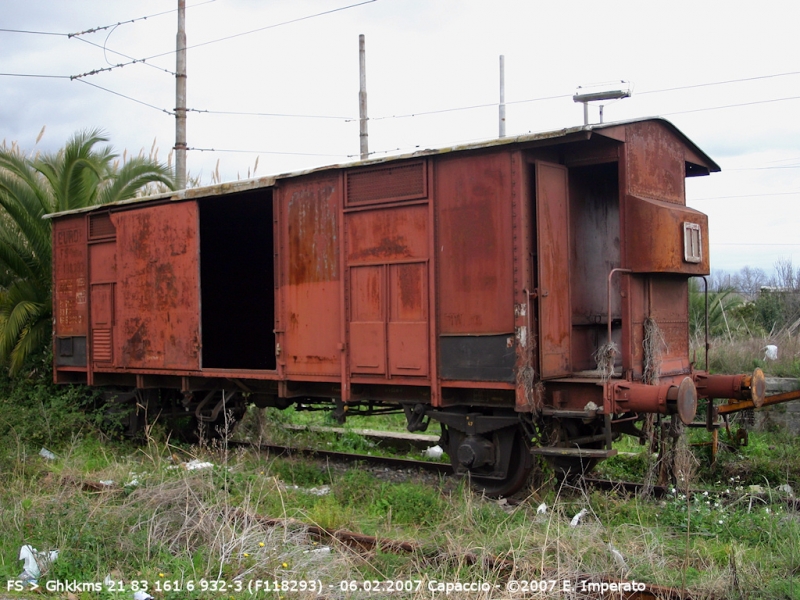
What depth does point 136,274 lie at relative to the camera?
10.8m

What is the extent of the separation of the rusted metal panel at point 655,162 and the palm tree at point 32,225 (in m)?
9.59

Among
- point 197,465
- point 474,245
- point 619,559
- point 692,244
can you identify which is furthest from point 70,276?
point 619,559

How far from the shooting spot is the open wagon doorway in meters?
12.3

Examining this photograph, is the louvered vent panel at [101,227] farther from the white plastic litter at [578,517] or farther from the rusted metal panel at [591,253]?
the white plastic litter at [578,517]

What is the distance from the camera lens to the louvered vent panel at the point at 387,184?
7.97m

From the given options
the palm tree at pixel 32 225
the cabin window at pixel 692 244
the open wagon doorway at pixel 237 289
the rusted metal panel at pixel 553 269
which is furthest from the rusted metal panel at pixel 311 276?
the palm tree at pixel 32 225

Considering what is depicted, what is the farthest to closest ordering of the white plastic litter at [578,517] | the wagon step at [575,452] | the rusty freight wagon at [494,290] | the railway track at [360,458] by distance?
the railway track at [360,458], the rusty freight wagon at [494,290], the wagon step at [575,452], the white plastic litter at [578,517]

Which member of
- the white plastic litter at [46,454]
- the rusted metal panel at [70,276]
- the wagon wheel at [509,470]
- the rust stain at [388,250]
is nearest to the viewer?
the wagon wheel at [509,470]

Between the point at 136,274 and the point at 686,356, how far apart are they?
7501mm

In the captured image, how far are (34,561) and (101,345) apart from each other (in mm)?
6503

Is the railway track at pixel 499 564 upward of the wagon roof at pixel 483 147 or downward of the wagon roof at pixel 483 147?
downward

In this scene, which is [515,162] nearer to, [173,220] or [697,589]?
[697,589]

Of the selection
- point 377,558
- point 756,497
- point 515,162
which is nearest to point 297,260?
point 515,162

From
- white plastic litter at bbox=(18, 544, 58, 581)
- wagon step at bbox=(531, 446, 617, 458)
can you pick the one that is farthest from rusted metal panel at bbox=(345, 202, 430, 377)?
white plastic litter at bbox=(18, 544, 58, 581)
